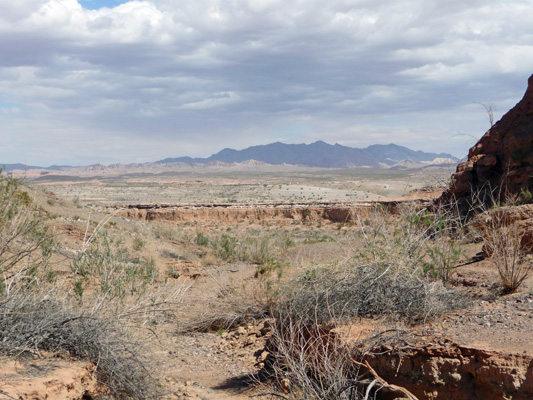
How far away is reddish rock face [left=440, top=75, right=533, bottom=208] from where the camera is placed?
1414 cm

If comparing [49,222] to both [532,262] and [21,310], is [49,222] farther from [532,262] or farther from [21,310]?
[532,262]

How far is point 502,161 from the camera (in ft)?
50.1

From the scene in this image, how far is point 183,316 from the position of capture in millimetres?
9672

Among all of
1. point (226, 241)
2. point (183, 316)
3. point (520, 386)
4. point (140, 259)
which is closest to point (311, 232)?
point (226, 241)

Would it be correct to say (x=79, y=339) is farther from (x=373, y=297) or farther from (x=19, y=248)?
(x=19, y=248)

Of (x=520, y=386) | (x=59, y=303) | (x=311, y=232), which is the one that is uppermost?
A: (x=59, y=303)

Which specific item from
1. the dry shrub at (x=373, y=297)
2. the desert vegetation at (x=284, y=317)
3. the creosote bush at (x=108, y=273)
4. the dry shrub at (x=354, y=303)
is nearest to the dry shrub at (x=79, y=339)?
the desert vegetation at (x=284, y=317)

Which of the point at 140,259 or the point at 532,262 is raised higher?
the point at 532,262

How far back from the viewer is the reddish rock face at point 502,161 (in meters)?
14.1

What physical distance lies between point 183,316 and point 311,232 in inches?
788

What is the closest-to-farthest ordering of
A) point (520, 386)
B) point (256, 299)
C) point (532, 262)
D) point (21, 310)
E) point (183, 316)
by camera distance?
1. point (520, 386)
2. point (21, 310)
3. point (532, 262)
4. point (256, 299)
5. point (183, 316)

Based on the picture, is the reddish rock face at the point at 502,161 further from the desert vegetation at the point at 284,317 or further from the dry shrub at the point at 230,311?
the dry shrub at the point at 230,311

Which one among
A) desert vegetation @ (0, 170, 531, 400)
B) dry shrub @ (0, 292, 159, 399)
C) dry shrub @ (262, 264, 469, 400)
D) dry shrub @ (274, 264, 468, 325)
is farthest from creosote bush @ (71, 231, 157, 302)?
dry shrub @ (274, 264, 468, 325)

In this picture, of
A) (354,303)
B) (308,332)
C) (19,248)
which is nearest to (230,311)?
(308,332)
